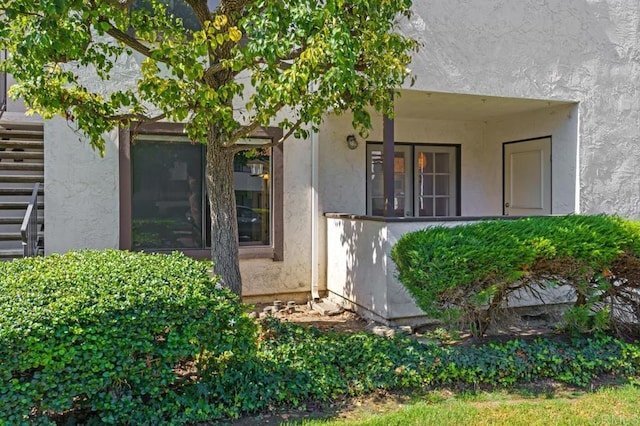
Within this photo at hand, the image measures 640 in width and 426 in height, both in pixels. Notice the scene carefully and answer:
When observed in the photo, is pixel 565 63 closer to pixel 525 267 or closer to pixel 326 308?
pixel 525 267

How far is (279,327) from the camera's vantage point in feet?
18.7

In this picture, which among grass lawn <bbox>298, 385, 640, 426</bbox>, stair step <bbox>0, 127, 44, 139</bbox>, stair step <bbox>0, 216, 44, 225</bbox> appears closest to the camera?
grass lawn <bbox>298, 385, 640, 426</bbox>

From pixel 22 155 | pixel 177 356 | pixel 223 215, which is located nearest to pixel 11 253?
pixel 22 155

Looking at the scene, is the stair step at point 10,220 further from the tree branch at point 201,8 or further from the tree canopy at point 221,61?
the tree branch at point 201,8

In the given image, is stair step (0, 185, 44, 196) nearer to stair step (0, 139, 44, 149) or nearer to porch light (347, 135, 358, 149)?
stair step (0, 139, 44, 149)

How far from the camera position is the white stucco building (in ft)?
22.2

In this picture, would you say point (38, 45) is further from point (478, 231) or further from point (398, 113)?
point (398, 113)

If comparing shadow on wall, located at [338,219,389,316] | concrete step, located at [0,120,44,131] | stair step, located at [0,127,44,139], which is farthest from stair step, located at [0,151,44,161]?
shadow on wall, located at [338,219,389,316]

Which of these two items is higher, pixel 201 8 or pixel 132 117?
pixel 201 8

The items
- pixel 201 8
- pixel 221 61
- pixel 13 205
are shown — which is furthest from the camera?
pixel 13 205

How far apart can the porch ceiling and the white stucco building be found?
0.05 metres

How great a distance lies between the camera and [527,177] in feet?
30.1

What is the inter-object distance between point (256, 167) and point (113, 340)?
4.70m

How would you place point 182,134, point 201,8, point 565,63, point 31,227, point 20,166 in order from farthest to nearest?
point 565,63
point 182,134
point 20,166
point 31,227
point 201,8
